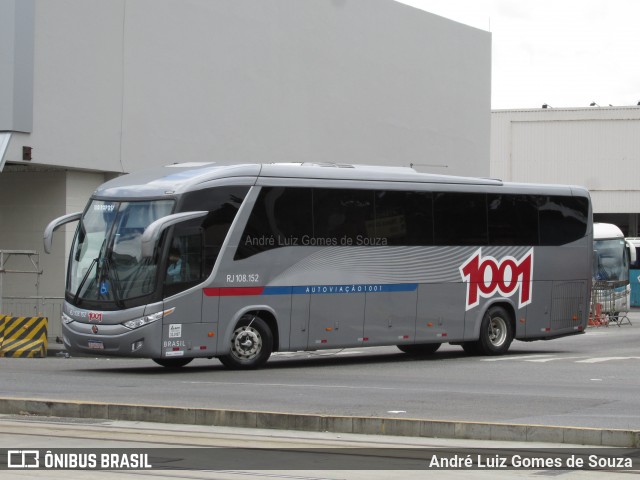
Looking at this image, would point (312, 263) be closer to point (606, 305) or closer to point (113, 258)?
point (113, 258)

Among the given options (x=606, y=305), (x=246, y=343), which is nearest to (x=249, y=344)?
(x=246, y=343)

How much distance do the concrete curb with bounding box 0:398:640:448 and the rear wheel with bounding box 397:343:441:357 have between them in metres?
12.9

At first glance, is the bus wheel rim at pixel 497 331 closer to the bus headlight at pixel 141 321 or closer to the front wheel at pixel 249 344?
the front wheel at pixel 249 344

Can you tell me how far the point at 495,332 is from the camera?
2533 centimetres

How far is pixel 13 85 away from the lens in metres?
29.8

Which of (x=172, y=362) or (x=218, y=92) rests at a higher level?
(x=218, y=92)

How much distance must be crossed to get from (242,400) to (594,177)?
200ft

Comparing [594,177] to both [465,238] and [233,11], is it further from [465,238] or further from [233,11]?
[465,238]

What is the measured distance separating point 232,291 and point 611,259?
3355 cm

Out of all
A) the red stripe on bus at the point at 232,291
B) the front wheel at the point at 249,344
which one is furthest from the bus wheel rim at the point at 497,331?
the red stripe on bus at the point at 232,291

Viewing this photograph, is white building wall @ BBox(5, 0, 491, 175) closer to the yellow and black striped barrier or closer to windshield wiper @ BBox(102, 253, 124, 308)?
the yellow and black striped barrier

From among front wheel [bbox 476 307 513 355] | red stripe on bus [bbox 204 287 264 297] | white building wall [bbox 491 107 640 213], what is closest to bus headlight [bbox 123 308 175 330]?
red stripe on bus [bbox 204 287 264 297]

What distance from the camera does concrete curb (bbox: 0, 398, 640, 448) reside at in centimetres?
1147

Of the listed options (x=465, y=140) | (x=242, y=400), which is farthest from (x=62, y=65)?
(x=465, y=140)
